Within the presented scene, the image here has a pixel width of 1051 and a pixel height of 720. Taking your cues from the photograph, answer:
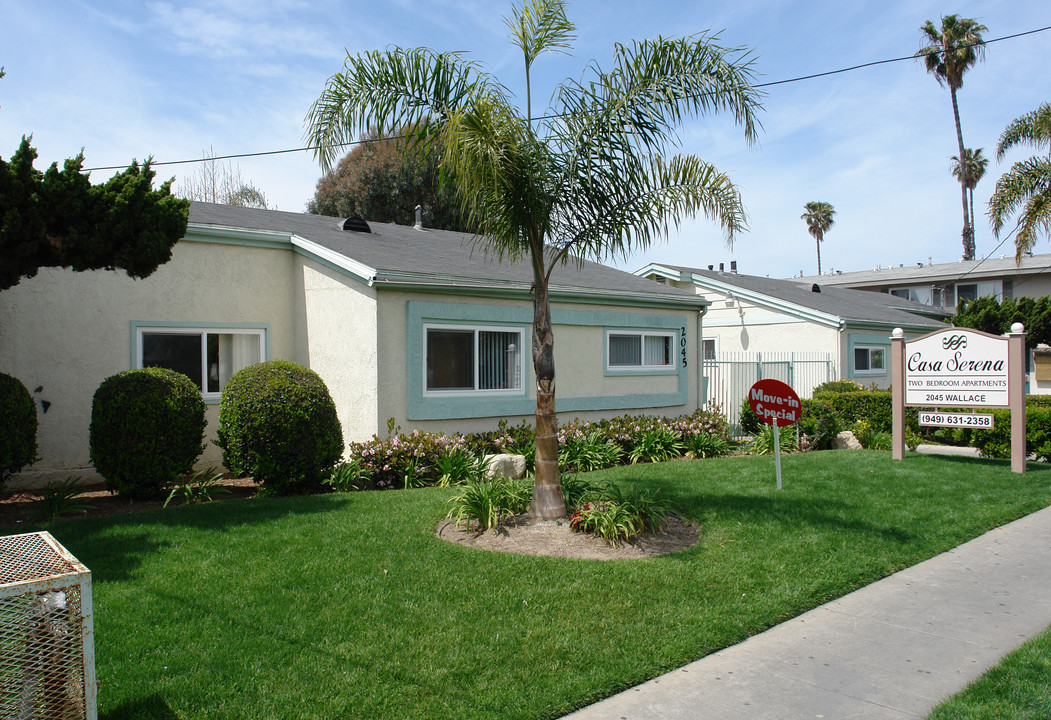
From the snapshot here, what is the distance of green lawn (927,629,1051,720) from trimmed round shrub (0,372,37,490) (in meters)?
8.76

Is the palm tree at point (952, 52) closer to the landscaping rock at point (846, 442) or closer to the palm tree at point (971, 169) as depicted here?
the palm tree at point (971, 169)

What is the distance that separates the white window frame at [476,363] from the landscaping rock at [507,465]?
1.35 meters

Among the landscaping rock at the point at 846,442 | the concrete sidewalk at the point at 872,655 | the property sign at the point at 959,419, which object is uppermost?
the property sign at the point at 959,419

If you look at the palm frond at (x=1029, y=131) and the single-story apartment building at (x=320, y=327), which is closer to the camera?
the single-story apartment building at (x=320, y=327)

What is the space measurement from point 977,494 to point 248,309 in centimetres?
1068

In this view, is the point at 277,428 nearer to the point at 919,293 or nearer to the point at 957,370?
the point at 957,370

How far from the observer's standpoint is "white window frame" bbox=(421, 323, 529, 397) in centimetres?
1127

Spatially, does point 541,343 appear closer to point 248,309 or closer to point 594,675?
point 594,675

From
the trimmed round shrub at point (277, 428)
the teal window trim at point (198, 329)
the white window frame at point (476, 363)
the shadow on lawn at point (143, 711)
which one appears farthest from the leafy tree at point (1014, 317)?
the shadow on lawn at point (143, 711)

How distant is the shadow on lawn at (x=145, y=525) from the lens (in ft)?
20.0

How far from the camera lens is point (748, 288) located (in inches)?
880

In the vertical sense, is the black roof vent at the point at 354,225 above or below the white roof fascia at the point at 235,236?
above

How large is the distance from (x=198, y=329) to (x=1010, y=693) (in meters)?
10.7

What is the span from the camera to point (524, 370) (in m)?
12.5
